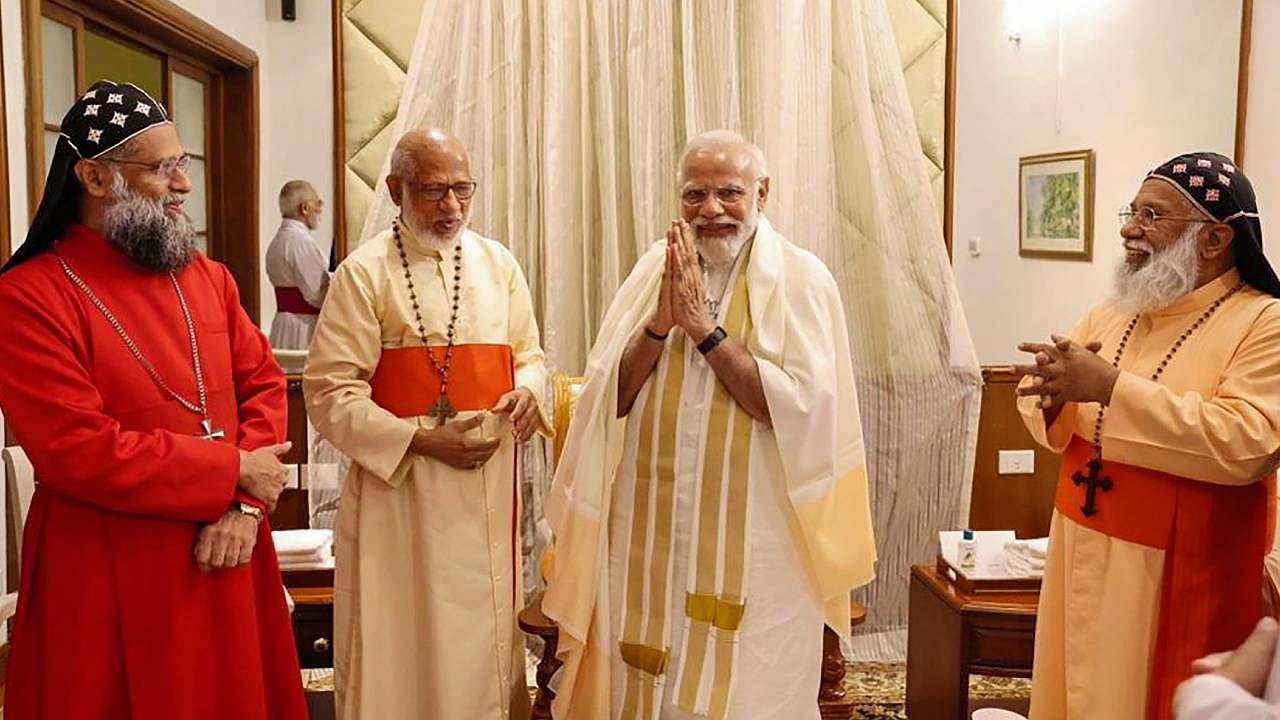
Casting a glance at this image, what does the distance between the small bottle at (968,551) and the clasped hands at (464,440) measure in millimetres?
1433

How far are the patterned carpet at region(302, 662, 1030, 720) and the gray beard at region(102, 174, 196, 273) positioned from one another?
1967mm

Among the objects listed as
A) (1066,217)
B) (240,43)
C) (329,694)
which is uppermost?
(240,43)

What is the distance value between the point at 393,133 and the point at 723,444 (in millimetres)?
1774

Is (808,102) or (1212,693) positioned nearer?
(1212,693)

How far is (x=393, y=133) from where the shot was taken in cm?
372

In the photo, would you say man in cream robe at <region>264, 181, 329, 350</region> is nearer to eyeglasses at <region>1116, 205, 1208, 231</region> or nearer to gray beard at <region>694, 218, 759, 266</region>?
gray beard at <region>694, 218, 759, 266</region>

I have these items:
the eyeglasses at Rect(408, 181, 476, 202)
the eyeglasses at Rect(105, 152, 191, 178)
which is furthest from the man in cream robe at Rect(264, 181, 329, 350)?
the eyeglasses at Rect(105, 152, 191, 178)

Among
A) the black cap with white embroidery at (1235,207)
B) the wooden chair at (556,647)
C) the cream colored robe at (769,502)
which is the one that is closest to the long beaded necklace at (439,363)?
the cream colored robe at (769,502)

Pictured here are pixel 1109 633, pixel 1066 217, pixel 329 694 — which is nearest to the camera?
pixel 1109 633

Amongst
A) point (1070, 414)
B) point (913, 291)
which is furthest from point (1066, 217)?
point (1070, 414)

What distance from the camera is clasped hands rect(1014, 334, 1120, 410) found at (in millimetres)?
2469

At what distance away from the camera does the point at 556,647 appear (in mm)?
2979

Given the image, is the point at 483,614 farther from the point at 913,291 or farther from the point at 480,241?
the point at 913,291

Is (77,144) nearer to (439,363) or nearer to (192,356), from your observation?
(192,356)
